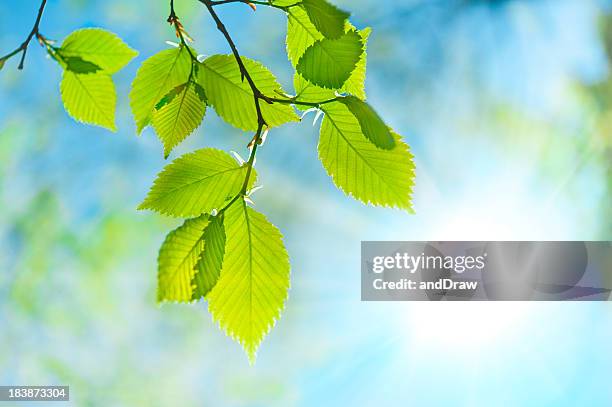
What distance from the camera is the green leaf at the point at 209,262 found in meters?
0.21

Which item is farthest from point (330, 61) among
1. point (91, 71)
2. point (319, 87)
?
point (91, 71)

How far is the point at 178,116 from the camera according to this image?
28cm

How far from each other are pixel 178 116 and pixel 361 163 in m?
0.10

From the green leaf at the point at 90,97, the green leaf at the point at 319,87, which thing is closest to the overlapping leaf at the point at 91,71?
the green leaf at the point at 90,97

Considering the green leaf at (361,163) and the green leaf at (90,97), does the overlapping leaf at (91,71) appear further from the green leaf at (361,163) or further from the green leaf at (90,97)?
the green leaf at (361,163)

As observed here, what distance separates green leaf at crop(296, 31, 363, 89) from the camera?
24 cm

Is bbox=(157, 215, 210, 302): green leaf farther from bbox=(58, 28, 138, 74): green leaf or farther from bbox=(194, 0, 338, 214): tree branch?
bbox=(58, 28, 138, 74): green leaf

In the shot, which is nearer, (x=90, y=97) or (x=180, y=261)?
(x=180, y=261)

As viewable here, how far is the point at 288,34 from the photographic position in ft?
0.92

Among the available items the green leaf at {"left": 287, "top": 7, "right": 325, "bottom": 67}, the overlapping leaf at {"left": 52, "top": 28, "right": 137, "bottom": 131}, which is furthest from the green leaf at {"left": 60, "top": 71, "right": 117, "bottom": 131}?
the green leaf at {"left": 287, "top": 7, "right": 325, "bottom": 67}

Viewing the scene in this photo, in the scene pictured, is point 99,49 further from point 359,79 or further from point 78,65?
point 359,79

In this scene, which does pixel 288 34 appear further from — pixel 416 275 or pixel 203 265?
pixel 416 275

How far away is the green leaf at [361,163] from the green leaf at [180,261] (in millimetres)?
67

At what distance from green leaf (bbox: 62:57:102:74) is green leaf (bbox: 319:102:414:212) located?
132 millimetres
